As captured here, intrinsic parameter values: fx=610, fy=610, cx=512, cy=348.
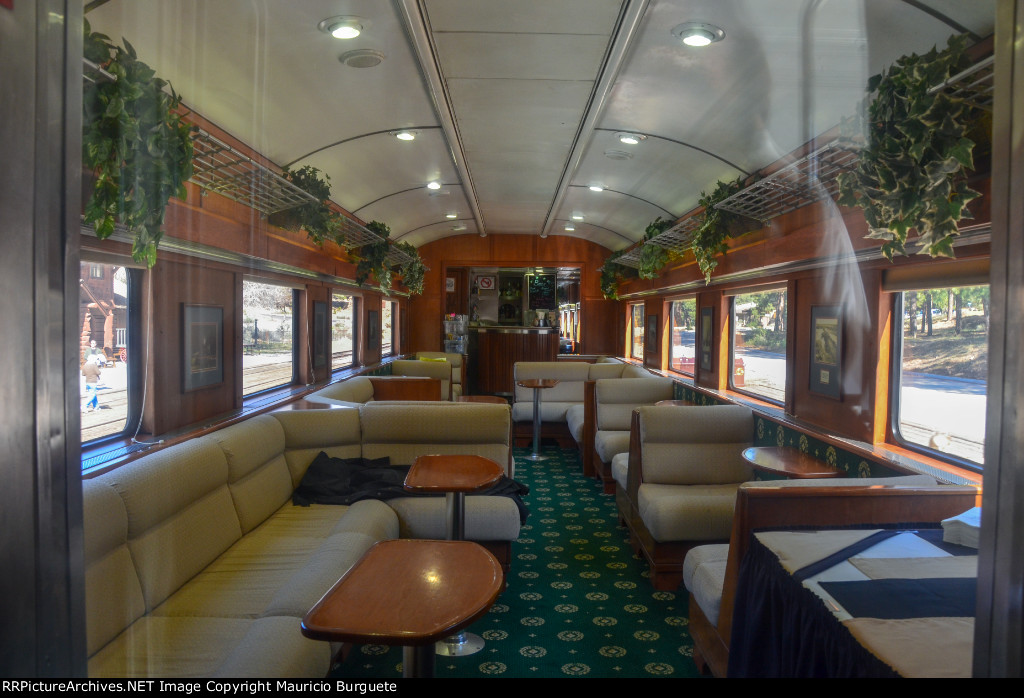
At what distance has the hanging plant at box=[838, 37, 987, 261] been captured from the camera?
204 cm

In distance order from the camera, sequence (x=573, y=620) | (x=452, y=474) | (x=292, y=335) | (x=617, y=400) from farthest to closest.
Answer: (x=617, y=400)
(x=292, y=335)
(x=573, y=620)
(x=452, y=474)

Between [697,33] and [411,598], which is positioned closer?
[411,598]

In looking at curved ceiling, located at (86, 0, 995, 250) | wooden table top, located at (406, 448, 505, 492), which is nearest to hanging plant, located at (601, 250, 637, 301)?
curved ceiling, located at (86, 0, 995, 250)

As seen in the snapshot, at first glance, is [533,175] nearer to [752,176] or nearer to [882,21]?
[752,176]

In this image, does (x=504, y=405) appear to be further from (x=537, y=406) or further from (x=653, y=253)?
(x=653, y=253)

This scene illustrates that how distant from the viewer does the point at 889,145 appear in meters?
2.23

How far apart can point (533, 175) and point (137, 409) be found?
4751 mm

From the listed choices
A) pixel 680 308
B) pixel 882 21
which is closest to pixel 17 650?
pixel 882 21

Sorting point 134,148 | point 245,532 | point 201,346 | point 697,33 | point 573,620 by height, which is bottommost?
point 573,620

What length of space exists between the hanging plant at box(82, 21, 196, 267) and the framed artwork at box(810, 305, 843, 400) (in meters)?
3.57

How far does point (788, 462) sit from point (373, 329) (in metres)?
6.22

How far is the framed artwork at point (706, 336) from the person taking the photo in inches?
248

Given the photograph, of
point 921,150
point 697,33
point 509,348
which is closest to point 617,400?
point 697,33

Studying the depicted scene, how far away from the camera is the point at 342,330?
7309 mm
